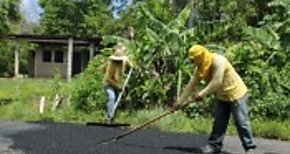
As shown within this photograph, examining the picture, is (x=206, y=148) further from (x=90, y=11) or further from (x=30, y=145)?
(x=90, y=11)

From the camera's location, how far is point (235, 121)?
25.0 ft

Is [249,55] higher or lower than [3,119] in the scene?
higher

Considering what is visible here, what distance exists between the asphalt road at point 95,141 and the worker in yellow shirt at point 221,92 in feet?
1.54

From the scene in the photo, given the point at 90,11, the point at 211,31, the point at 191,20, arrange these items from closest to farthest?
the point at 211,31 → the point at 191,20 → the point at 90,11

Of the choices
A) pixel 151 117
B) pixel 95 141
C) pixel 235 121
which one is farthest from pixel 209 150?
pixel 151 117

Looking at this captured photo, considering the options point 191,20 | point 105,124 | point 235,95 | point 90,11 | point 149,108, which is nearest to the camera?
point 235,95

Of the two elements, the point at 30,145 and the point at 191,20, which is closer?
the point at 30,145

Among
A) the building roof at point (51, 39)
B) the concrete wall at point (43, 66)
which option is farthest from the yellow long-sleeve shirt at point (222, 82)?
the concrete wall at point (43, 66)

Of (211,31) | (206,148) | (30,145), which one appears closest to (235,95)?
(206,148)

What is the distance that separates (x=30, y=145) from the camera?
25.8 ft

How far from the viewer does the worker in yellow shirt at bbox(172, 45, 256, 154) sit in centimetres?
739

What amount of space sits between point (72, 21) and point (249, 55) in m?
36.0

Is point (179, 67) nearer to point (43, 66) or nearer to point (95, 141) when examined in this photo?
point (95, 141)

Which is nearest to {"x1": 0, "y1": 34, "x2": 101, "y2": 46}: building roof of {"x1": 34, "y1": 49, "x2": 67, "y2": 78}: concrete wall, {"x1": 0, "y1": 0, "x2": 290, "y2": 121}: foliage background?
{"x1": 34, "y1": 49, "x2": 67, "y2": 78}: concrete wall
